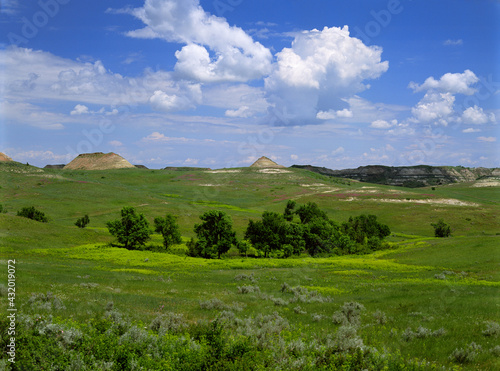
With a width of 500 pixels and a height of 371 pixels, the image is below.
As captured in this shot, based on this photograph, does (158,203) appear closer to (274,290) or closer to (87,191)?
(87,191)

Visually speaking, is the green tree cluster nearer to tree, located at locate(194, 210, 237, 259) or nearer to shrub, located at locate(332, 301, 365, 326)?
tree, located at locate(194, 210, 237, 259)

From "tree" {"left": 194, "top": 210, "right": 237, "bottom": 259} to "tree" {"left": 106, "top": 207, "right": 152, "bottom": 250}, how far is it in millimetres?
10124

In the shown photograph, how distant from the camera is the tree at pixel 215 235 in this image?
5999 centimetres

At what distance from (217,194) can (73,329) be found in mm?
156992

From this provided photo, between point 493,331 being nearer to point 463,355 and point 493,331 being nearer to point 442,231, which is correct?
point 463,355

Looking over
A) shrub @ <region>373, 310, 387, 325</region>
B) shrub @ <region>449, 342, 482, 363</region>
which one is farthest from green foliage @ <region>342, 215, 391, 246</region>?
shrub @ <region>449, 342, 482, 363</region>

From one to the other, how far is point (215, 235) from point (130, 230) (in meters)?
15.3

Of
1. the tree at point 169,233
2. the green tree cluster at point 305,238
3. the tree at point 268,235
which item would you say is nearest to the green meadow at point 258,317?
the tree at point 169,233

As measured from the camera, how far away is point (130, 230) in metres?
62.8

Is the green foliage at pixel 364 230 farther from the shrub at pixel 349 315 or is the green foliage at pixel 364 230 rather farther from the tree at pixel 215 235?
the shrub at pixel 349 315

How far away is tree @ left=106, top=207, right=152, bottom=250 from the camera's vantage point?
61938 mm

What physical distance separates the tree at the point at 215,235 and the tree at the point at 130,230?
1012 centimetres

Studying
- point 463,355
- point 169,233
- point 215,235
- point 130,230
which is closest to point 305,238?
point 215,235

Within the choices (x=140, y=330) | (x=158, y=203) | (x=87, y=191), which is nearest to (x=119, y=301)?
(x=140, y=330)
